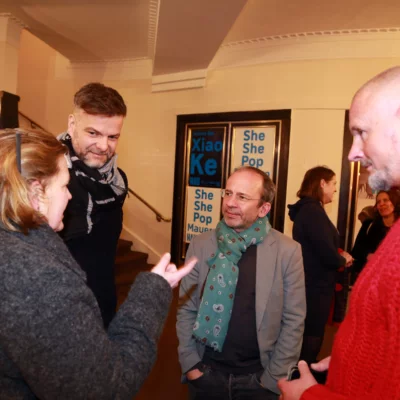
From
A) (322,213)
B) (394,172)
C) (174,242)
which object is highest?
(394,172)

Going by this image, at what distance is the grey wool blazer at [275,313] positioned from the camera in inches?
61.3

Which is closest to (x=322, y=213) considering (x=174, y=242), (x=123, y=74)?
(x=174, y=242)

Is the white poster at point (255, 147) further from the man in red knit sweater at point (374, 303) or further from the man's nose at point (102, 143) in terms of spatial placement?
the man in red knit sweater at point (374, 303)

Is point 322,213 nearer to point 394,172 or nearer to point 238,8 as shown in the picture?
point 394,172

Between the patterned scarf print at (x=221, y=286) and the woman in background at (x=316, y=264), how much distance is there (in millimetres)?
1044

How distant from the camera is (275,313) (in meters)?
1.59

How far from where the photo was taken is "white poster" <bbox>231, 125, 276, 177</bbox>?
494 centimetres

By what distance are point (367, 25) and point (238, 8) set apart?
200 cm

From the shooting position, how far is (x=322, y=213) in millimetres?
2635

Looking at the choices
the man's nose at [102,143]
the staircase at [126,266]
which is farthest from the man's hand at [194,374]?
the staircase at [126,266]

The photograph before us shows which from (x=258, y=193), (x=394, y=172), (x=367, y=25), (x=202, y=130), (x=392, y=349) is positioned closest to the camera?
(x=392, y=349)

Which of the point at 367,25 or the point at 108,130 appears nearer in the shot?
the point at 108,130

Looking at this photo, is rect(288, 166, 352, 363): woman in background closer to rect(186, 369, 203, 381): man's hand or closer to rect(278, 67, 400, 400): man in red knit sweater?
rect(186, 369, 203, 381): man's hand

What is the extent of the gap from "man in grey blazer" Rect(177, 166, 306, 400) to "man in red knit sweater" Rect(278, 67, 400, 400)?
1.81 ft
